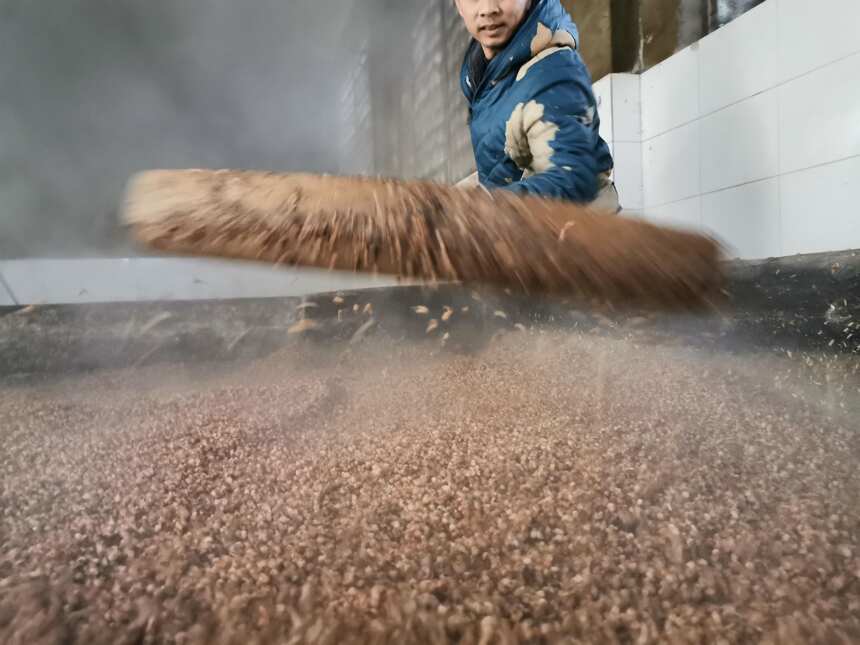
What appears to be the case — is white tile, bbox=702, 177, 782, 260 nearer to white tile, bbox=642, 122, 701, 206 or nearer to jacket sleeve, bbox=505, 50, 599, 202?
white tile, bbox=642, 122, 701, 206

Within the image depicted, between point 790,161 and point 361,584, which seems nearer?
point 361,584

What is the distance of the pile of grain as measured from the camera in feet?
1.20

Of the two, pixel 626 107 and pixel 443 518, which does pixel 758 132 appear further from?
pixel 443 518

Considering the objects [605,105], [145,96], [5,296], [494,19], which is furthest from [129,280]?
[605,105]

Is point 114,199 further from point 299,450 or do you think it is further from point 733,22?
point 733,22

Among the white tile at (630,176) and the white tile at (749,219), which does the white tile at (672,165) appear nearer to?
the white tile at (630,176)

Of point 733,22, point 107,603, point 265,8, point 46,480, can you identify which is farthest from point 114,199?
point 733,22

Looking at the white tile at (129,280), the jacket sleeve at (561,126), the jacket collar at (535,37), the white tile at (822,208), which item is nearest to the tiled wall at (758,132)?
the white tile at (822,208)

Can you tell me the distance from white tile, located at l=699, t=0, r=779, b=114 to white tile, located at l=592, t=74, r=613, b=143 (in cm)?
29

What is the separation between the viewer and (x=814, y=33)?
121 centimetres

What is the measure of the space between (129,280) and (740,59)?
1972 mm

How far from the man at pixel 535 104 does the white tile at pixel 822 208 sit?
0.46 meters

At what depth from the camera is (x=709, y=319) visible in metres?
1.00

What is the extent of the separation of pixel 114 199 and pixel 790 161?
7.93 feet
